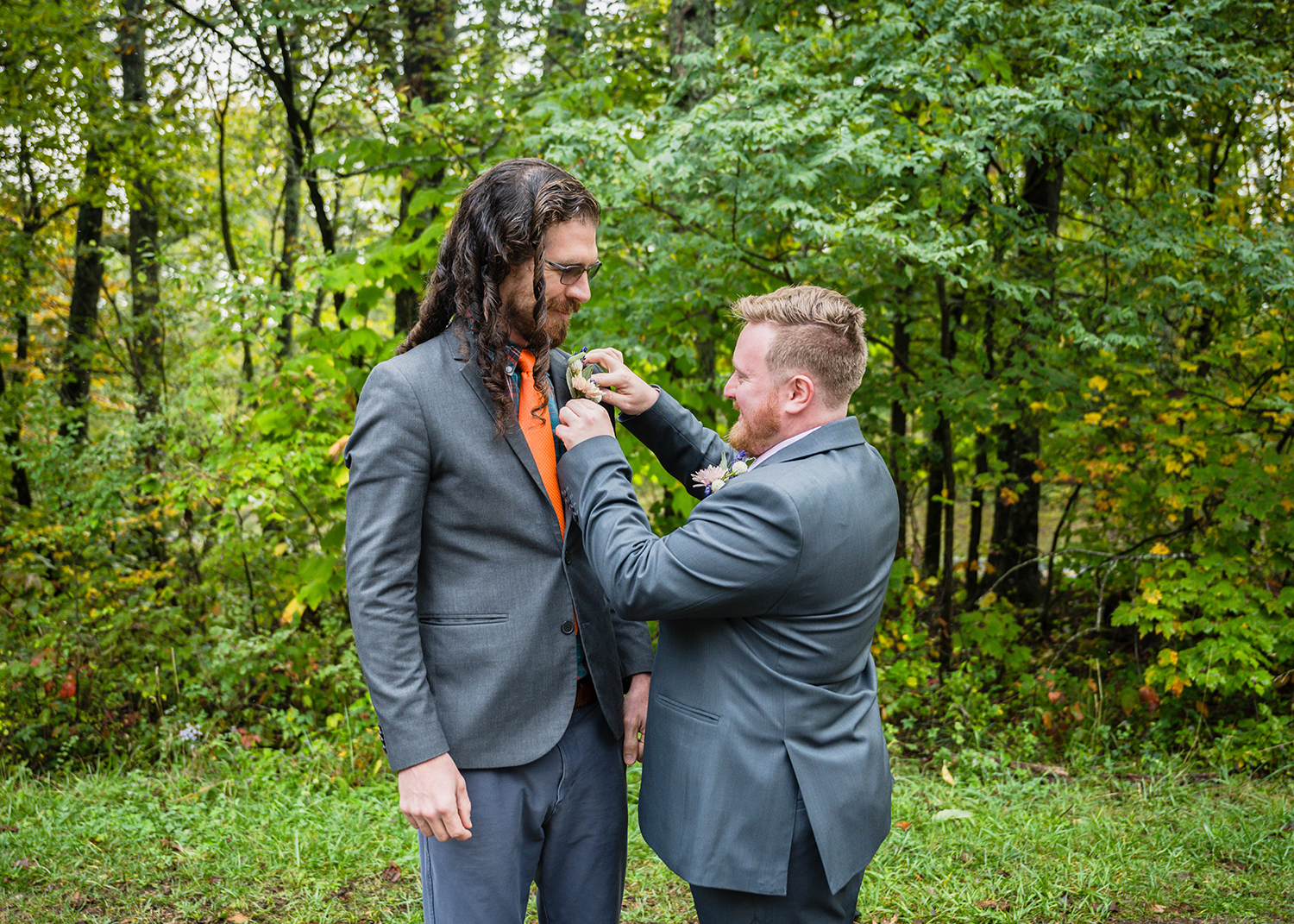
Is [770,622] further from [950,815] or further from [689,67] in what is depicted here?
[689,67]

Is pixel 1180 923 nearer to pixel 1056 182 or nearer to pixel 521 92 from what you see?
pixel 1056 182

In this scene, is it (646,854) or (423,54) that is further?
(423,54)

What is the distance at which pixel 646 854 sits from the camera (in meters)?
3.54

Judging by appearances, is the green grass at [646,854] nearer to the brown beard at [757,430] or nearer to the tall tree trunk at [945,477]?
the tall tree trunk at [945,477]

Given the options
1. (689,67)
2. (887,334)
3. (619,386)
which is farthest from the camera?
(887,334)

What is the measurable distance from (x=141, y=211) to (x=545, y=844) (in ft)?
29.0

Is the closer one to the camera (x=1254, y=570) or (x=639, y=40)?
(x=1254, y=570)

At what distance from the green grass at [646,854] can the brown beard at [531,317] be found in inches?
89.5

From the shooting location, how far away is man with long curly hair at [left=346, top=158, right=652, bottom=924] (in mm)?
1641

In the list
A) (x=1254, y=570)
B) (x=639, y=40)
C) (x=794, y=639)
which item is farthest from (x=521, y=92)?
(x=1254, y=570)

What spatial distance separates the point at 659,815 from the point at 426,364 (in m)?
1.09

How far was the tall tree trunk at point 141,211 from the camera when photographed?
770cm

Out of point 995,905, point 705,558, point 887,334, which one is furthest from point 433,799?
point 887,334

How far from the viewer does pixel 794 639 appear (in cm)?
173
